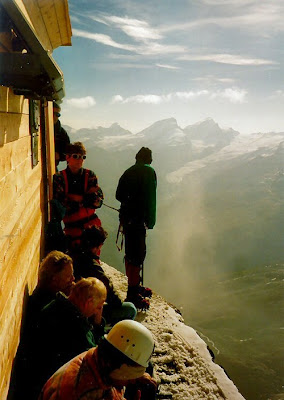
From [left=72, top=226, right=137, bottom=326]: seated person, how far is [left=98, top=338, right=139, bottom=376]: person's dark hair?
2.29m

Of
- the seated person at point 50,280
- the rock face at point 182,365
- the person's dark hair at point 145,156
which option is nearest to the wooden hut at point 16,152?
the seated person at point 50,280

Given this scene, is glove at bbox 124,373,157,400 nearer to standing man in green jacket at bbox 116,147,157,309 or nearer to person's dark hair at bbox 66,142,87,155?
standing man in green jacket at bbox 116,147,157,309

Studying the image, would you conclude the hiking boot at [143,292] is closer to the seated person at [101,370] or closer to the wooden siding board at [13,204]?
A: the wooden siding board at [13,204]

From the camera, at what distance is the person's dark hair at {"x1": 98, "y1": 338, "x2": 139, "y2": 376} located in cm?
220

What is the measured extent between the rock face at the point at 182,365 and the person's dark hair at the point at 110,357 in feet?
10.5

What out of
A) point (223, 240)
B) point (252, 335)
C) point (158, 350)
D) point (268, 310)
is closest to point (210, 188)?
point (223, 240)

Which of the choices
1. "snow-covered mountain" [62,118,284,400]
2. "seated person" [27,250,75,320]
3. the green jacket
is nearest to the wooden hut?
"seated person" [27,250,75,320]

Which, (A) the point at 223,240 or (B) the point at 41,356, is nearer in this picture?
(B) the point at 41,356

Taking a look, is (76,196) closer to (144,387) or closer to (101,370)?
(144,387)

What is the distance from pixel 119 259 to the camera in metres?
121

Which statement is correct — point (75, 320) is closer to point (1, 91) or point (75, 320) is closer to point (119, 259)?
point (1, 91)

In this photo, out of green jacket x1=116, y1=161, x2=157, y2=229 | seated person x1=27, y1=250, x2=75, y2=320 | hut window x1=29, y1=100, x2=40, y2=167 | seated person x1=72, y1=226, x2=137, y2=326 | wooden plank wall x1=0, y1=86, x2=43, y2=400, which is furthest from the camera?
green jacket x1=116, y1=161, x2=157, y2=229

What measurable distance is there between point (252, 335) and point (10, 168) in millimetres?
82357

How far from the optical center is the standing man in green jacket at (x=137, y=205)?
6129 mm
